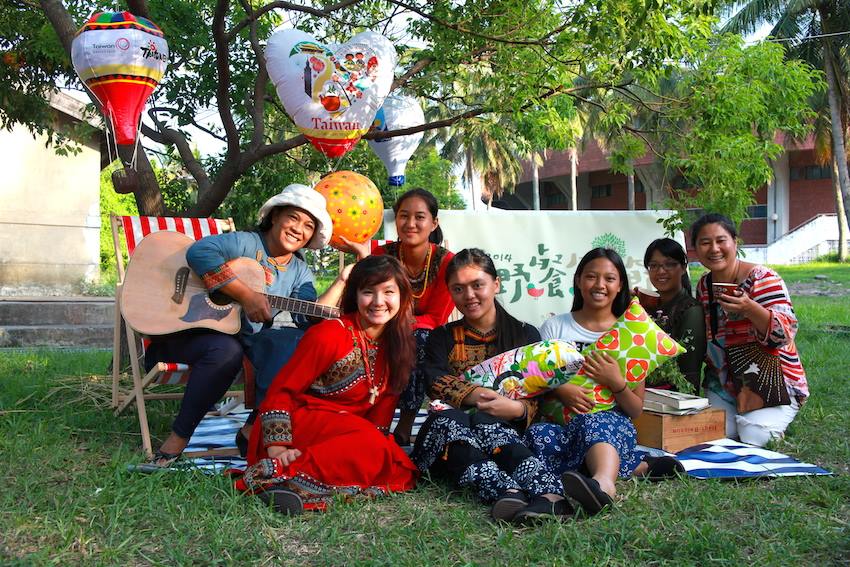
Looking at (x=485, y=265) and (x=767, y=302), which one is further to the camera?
(x=767, y=302)

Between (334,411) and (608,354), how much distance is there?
1.10m

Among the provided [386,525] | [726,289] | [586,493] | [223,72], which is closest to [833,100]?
[726,289]

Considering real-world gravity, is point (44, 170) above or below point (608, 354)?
above

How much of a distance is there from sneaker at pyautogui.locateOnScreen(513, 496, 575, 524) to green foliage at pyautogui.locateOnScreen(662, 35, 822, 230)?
9.81 ft

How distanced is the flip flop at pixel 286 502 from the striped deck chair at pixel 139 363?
955 millimetres

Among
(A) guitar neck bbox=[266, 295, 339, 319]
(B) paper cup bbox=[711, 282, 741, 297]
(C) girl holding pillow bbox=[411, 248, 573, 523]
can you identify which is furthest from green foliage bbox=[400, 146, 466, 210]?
(C) girl holding pillow bbox=[411, 248, 573, 523]

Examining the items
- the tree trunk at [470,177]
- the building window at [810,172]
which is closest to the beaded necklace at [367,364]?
the building window at [810,172]

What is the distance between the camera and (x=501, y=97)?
4.90m

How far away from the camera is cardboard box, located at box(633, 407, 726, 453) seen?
11.8 feet

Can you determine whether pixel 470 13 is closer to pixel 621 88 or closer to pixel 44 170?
pixel 621 88

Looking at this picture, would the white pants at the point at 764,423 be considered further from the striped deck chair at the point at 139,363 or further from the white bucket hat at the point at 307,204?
the striped deck chair at the point at 139,363

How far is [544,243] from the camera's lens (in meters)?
6.24

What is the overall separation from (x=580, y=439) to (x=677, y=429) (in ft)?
2.71

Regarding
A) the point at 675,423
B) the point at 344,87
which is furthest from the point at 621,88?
the point at 675,423
